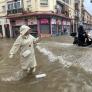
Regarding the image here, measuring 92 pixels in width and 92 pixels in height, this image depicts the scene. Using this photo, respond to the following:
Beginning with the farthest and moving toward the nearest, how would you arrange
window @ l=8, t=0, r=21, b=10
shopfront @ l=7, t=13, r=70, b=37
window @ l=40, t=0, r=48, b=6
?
1. window @ l=8, t=0, r=21, b=10
2. window @ l=40, t=0, r=48, b=6
3. shopfront @ l=7, t=13, r=70, b=37

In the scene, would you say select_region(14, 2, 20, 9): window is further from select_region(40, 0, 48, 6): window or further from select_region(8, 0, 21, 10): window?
select_region(40, 0, 48, 6): window

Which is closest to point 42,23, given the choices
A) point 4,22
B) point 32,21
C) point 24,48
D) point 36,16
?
point 36,16

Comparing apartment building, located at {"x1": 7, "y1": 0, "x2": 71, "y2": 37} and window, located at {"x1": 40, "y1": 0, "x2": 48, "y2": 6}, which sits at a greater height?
window, located at {"x1": 40, "y1": 0, "x2": 48, "y2": 6}

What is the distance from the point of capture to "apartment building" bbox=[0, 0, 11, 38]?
39309 millimetres

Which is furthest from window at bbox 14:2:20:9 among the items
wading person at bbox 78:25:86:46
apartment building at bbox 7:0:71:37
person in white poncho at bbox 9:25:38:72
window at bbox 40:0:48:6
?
person in white poncho at bbox 9:25:38:72

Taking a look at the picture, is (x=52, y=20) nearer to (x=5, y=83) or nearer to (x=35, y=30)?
(x=35, y=30)

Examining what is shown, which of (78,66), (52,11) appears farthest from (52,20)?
(78,66)

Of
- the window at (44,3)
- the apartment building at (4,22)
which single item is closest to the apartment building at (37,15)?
the window at (44,3)

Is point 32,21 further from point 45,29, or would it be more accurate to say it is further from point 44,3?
point 44,3

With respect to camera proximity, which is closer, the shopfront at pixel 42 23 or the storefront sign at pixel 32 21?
the shopfront at pixel 42 23

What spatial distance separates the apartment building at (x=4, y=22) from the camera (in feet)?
129

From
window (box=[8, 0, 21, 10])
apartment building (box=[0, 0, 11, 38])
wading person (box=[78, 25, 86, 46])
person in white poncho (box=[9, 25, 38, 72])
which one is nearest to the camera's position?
person in white poncho (box=[9, 25, 38, 72])

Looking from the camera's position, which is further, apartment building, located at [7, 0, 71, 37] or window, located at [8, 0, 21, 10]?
window, located at [8, 0, 21, 10]

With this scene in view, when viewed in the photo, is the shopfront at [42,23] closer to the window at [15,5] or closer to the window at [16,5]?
the window at [16,5]
